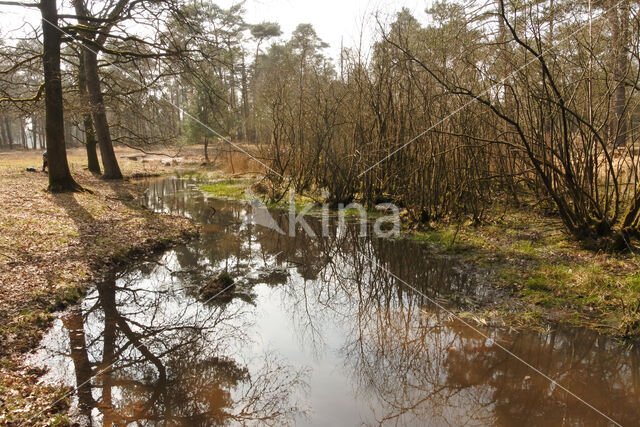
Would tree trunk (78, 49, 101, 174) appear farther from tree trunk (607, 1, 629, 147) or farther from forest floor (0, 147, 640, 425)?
tree trunk (607, 1, 629, 147)

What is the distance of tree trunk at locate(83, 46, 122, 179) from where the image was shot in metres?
12.7

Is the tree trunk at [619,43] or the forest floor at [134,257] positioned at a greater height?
the tree trunk at [619,43]

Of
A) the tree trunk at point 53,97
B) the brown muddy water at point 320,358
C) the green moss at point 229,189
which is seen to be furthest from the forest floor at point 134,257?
the green moss at point 229,189

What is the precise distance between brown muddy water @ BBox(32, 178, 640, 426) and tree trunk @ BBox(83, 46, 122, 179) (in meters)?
8.37

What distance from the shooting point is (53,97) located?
977 cm

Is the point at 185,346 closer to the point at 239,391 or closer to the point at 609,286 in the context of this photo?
the point at 239,391

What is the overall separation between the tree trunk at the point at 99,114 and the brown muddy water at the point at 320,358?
27.4 ft

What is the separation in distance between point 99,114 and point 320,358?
43.9 feet

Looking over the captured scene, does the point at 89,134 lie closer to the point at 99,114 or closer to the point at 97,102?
the point at 99,114

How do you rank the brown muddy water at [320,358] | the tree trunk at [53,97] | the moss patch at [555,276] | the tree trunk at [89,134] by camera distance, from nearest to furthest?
the brown muddy water at [320,358] → the moss patch at [555,276] → the tree trunk at [53,97] → the tree trunk at [89,134]

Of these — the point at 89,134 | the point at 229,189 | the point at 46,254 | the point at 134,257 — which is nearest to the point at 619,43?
the point at 134,257

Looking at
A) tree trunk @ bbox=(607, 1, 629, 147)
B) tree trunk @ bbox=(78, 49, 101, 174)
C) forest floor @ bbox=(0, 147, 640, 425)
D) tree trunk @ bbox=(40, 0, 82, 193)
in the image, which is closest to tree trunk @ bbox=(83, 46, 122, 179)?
tree trunk @ bbox=(78, 49, 101, 174)

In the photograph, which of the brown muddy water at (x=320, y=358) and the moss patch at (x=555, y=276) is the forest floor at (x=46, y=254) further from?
the moss patch at (x=555, y=276)

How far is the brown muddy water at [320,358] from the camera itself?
3240mm
